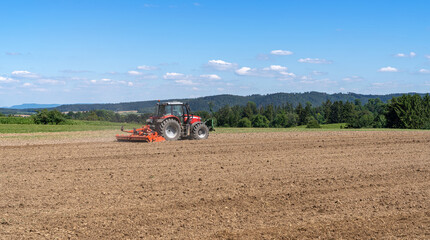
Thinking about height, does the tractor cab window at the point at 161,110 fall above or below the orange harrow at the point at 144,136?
above

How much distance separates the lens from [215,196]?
25.7 ft

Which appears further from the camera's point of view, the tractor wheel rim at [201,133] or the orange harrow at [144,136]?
the tractor wheel rim at [201,133]

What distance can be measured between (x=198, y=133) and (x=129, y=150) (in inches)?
202

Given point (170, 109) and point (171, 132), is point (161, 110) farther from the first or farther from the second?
point (171, 132)

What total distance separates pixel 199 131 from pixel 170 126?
1718mm

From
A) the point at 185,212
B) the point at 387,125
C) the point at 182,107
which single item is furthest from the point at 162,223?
the point at 387,125

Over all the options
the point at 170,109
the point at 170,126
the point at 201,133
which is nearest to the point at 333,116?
the point at 201,133

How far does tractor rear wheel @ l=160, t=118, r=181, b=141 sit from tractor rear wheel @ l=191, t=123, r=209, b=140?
2.71ft

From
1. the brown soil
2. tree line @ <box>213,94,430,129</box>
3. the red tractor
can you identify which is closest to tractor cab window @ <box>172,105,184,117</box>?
the red tractor

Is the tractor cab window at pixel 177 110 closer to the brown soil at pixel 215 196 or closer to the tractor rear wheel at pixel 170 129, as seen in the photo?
the tractor rear wheel at pixel 170 129

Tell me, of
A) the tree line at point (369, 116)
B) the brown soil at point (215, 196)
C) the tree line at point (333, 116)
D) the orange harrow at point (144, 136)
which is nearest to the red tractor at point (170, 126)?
the orange harrow at point (144, 136)

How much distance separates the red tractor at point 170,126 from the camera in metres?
18.8

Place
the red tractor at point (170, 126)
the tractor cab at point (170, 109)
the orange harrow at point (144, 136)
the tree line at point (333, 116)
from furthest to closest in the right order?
1. the tree line at point (333, 116)
2. the tractor cab at point (170, 109)
3. the red tractor at point (170, 126)
4. the orange harrow at point (144, 136)

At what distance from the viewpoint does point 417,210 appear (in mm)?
7035
